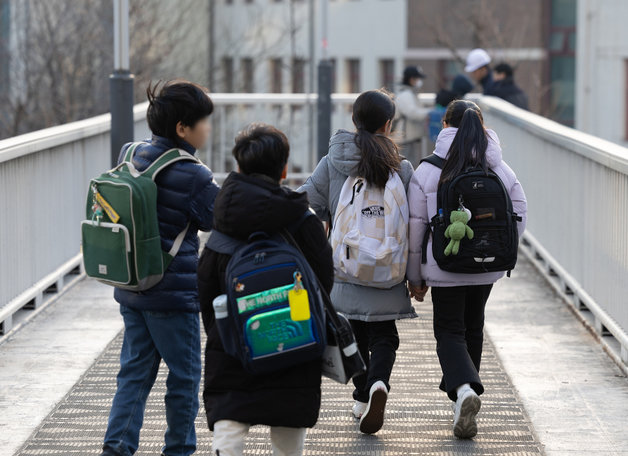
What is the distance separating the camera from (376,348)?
646cm

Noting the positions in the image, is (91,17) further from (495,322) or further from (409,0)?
(409,0)

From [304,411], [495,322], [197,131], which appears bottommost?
[495,322]

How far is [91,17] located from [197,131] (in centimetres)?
2160

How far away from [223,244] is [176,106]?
2.58 feet

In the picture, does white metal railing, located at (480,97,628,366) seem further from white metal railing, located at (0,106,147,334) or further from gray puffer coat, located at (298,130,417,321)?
white metal railing, located at (0,106,147,334)

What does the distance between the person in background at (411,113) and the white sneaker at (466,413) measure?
8404mm

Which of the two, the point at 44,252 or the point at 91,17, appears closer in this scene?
the point at 44,252

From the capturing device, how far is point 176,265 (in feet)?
18.1

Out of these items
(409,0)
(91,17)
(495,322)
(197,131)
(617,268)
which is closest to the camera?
(197,131)

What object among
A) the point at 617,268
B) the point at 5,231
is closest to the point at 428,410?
the point at 617,268

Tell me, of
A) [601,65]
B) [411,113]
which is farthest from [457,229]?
[601,65]

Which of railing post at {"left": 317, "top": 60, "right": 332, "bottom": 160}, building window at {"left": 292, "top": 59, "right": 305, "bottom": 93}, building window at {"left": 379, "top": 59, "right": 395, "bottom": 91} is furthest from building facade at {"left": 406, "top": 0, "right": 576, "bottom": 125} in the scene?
railing post at {"left": 317, "top": 60, "right": 332, "bottom": 160}

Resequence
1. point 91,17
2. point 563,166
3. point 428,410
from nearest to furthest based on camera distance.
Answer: point 428,410, point 563,166, point 91,17

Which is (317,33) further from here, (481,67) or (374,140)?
(374,140)
